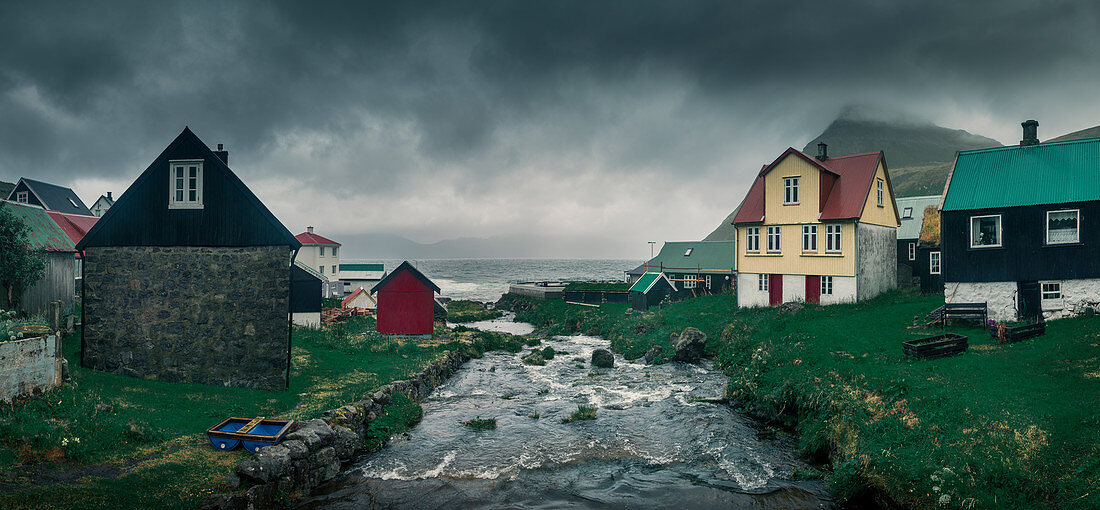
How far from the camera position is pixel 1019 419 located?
37.3ft

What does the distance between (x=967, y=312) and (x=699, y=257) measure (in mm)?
35893

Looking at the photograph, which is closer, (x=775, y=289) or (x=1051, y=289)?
(x=1051, y=289)

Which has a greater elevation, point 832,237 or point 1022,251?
point 832,237

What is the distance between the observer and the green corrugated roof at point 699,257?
54991 millimetres

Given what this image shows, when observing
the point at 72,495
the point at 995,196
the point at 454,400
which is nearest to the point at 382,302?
the point at 454,400

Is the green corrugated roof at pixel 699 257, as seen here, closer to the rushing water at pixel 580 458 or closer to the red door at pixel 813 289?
the red door at pixel 813 289

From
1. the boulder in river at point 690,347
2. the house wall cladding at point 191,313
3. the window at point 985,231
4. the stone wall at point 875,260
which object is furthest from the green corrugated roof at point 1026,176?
the house wall cladding at point 191,313

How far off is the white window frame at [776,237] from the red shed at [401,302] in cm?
2369

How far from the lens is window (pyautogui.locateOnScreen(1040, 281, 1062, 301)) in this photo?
23172mm

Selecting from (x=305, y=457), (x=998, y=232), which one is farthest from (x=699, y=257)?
(x=305, y=457)

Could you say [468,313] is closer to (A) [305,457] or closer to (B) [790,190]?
(B) [790,190]

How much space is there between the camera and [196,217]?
58.5ft

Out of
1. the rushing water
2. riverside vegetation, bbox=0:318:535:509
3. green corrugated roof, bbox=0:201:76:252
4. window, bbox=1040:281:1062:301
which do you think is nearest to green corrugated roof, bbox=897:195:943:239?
window, bbox=1040:281:1062:301

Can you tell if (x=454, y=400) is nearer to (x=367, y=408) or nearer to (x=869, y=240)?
(x=367, y=408)
